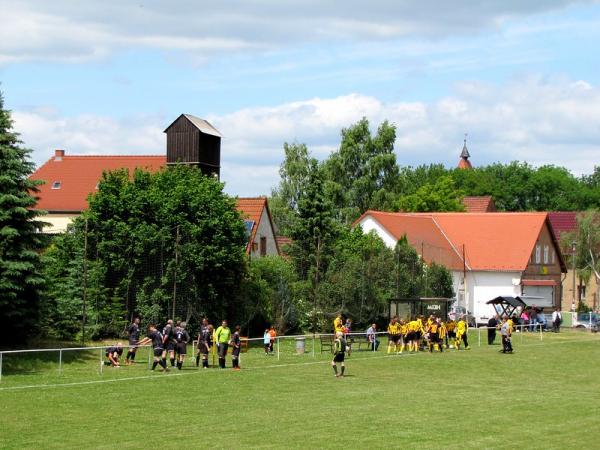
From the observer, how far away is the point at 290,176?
9462 centimetres

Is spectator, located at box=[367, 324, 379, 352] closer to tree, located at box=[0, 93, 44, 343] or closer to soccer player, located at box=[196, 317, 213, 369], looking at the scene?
soccer player, located at box=[196, 317, 213, 369]

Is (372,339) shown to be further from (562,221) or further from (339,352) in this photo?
(562,221)

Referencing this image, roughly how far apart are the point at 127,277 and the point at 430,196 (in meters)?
59.5

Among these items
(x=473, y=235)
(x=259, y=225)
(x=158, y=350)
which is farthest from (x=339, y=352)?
(x=473, y=235)

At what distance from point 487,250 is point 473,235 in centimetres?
292

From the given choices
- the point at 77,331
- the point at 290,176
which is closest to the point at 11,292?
the point at 77,331

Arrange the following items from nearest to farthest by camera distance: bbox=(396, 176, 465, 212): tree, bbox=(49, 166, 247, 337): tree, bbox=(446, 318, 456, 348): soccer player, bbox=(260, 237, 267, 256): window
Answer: bbox=(49, 166, 247, 337): tree → bbox=(446, 318, 456, 348): soccer player → bbox=(260, 237, 267, 256): window → bbox=(396, 176, 465, 212): tree

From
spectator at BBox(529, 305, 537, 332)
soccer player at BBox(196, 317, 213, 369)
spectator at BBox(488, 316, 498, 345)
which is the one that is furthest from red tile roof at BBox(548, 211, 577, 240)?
soccer player at BBox(196, 317, 213, 369)

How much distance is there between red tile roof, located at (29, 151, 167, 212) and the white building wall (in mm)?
11482

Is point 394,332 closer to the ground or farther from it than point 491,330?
closer to the ground

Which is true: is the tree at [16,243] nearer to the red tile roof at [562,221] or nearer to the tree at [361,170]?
the tree at [361,170]

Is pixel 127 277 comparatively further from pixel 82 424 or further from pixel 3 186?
pixel 82 424

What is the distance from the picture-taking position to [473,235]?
83.1 meters

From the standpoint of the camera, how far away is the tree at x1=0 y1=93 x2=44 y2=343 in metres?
36.1
